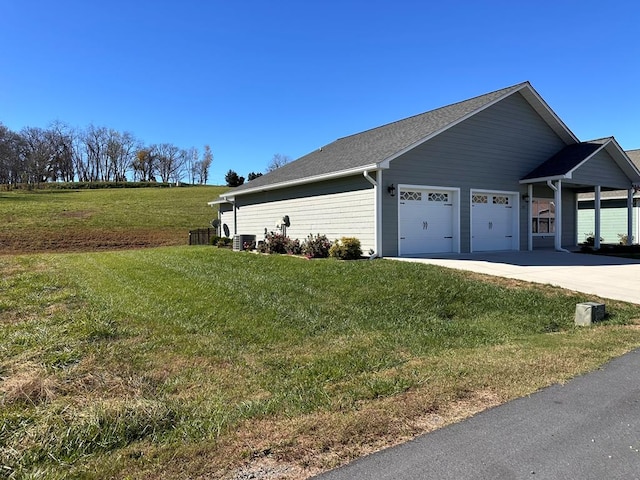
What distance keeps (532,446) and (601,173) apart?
1678 cm

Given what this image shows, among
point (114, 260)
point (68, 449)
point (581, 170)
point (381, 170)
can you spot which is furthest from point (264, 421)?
point (581, 170)

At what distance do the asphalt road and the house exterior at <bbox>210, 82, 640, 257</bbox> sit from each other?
30.0 feet

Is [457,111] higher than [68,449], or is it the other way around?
[457,111]

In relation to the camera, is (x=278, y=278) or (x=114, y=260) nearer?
(x=278, y=278)

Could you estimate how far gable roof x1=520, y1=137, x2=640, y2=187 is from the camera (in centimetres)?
1492

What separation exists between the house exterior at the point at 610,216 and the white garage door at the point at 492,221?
9.33 meters

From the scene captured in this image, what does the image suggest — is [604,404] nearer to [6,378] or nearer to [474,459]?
[474,459]

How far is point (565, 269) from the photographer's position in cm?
1131

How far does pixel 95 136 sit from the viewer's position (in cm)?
6831

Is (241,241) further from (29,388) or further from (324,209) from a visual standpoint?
(29,388)

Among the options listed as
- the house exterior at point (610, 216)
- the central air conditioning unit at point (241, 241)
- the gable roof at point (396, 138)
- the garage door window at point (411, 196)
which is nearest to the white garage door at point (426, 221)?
the garage door window at point (411, 196)

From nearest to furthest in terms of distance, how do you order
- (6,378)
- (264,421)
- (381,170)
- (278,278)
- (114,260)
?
(264,421) → (6,378) → (278,278) → (381,170) → (114,260)

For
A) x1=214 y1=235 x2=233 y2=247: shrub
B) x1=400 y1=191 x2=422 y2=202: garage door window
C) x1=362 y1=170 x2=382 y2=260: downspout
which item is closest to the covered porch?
x1=400 y1=191 x2=422 y2=202: garage door window

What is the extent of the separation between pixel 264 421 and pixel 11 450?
1.75m
